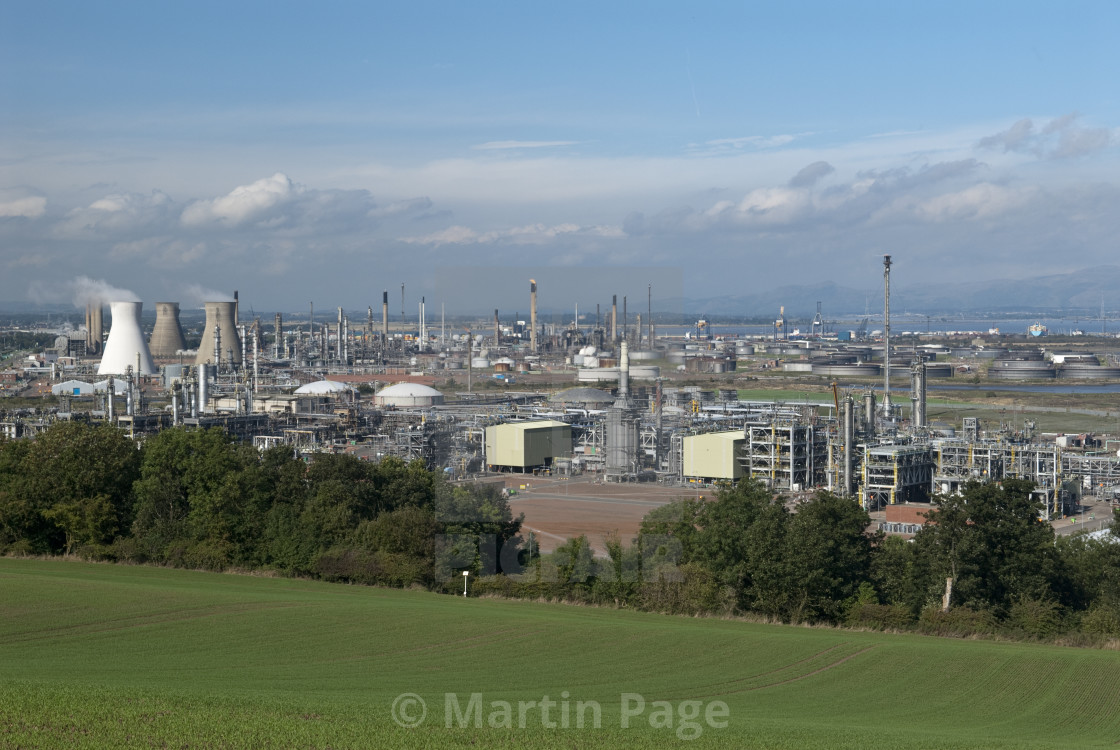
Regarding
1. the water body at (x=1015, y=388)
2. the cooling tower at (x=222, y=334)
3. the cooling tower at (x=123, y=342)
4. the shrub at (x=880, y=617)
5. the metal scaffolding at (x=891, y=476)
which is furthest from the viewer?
the water body at (x=1015, y=388)

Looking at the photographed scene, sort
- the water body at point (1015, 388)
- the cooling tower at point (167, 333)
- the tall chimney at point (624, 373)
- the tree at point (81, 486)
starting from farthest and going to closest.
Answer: the cooling tower at point (167, 333) → the water body at point (1015, 388) → the tall chimney at point (624, 373) → the tree at point (81, 486)

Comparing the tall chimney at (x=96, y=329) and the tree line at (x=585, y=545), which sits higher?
the tall chimney at (x=96, y=329)

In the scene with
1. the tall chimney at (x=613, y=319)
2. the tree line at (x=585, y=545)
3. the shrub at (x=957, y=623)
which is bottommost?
the shrub at (x=957, y=623)

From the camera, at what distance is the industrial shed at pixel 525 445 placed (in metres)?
22.6

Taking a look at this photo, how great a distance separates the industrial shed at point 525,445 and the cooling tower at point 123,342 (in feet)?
94.1

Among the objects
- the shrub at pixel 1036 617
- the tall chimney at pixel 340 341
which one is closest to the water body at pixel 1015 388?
the tall chimney at pixel 340 341

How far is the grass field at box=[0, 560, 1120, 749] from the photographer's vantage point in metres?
6.41

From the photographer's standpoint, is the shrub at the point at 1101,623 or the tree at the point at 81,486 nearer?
the shrub at the point at 1101,623

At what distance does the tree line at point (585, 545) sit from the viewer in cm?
1346

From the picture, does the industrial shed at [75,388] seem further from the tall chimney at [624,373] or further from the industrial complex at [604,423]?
the tall chimney at [624,373]

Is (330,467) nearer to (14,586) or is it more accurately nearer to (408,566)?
(408,566)

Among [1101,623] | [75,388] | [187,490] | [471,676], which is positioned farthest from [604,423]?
[75,388]

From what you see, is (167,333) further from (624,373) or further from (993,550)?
(993,550)

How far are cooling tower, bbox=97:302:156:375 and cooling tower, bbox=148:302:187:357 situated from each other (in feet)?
54.6
